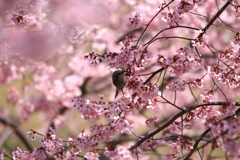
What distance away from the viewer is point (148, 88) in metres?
2.76

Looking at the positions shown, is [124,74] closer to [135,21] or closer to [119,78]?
[119,78]

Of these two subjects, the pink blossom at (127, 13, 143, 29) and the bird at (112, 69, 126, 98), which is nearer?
the bird at (112, 69, 126, 98)

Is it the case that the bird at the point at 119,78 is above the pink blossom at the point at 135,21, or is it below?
below

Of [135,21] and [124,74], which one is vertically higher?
[135,21]

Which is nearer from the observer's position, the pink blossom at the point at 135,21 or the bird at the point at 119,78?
the bird at the point at 119,78

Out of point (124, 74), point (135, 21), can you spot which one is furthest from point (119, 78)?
point (135, 21)

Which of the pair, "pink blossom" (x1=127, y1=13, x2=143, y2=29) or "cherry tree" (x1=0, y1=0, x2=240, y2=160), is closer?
"cherry tree" (x1=0, y1=0, x2=240, y2=160)

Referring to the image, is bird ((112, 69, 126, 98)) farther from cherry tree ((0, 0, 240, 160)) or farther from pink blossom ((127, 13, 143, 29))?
pink blossom ((127, 13, 143, 29))

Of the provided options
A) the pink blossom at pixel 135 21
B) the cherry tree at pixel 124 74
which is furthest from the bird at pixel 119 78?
the pink blossom at pixel 135 21

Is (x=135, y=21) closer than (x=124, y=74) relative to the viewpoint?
No

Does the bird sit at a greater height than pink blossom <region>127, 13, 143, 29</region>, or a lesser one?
lesser

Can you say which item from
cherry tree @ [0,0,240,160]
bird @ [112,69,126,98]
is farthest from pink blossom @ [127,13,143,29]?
bird @ [112,69,126,98]

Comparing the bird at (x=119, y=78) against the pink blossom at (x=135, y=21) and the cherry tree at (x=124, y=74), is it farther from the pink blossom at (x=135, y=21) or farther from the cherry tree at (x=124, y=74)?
the pink blossom at (x=135, y=21)

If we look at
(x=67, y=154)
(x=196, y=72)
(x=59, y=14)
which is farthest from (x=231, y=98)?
(x=67, y=154)
